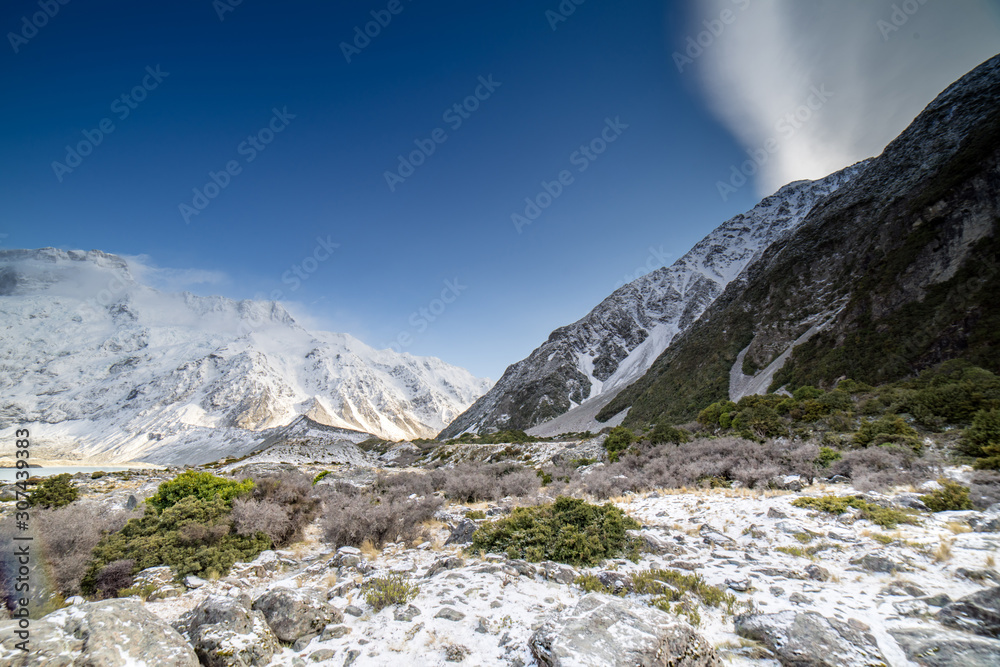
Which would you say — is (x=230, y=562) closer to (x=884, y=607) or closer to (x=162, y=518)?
(x=162, y=518)

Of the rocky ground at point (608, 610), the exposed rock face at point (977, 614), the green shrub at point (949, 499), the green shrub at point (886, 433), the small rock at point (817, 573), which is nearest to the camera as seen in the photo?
the rocky ground at point (608, 610)

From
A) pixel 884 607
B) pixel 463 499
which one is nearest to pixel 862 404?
pixel 884 607

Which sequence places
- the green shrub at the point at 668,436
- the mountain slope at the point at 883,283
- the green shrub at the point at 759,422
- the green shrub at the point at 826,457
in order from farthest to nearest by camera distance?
1. the mountain slope at the point at 883,283
2. the green shrub at the point at 668,436
3. the green shrub at the point at 759,422
4. the green shrub at the point at 826,457

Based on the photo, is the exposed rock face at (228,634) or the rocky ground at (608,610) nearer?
the rocky ground at (608,610)

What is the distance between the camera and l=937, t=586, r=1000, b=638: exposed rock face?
4285 mm

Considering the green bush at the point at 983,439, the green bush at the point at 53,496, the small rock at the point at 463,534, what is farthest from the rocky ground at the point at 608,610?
the green bush at the point at 53,496

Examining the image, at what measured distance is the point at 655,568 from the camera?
23.6 feet

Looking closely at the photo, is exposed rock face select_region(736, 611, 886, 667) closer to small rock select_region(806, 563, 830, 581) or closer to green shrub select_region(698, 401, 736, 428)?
small rock select_region(806, 563, 830, 581)

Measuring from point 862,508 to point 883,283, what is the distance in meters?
47.3

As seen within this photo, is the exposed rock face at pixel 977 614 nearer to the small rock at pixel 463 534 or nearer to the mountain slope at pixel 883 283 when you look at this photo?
the small rock at pixel 463 534

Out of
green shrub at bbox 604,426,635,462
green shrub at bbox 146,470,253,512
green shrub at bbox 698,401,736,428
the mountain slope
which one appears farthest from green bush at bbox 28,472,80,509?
the mountain slope

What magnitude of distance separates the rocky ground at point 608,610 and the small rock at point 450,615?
0.05 m

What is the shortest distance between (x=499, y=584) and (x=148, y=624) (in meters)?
4.96

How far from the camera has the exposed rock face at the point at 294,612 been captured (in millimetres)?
5367
